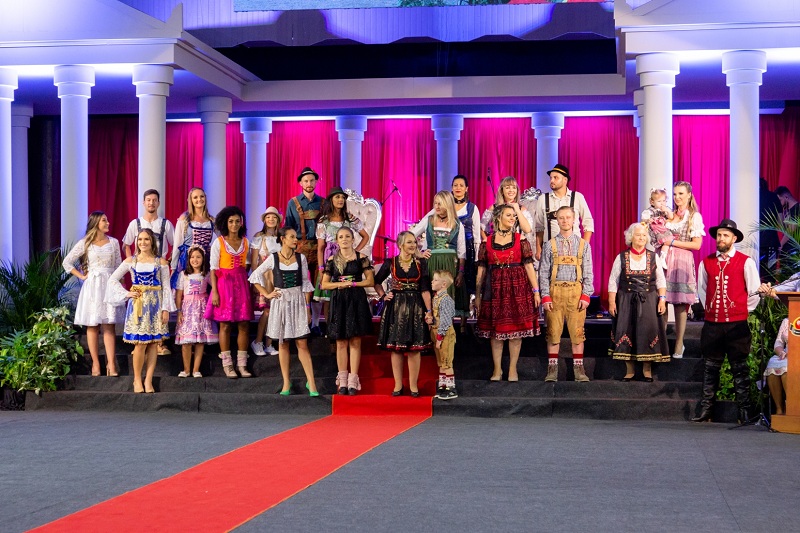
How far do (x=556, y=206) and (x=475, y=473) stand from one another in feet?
14.8

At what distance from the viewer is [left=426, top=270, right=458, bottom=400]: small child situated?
10016mm

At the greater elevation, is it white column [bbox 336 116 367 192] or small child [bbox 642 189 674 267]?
white column [bbox 336 116 367 192]

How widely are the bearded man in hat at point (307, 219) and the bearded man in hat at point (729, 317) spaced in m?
3.95

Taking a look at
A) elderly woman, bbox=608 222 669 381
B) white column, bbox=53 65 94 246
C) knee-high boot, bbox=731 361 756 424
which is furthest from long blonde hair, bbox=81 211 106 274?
knee-high boot, bbox=731 361 756 424

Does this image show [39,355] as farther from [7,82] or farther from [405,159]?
[405,159]

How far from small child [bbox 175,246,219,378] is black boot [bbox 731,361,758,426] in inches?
195

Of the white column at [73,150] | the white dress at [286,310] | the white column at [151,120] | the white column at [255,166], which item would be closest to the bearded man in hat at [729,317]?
the white dress at [286,310]

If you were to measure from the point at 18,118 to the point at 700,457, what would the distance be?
12016 millimetres

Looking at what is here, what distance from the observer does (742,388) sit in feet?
31.2

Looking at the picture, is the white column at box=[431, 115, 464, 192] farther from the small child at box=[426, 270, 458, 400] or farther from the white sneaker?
the small child at box=[426, 270, 458, 400]

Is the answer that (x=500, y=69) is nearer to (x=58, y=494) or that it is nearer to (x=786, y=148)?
(x=786, y=148)

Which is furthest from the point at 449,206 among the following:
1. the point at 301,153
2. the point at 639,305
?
the point at 301,153

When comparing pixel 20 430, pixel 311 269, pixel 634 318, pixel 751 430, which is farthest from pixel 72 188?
pixel 751 430

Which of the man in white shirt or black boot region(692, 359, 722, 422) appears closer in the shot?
black boot region(692, 359, 722, 422)
